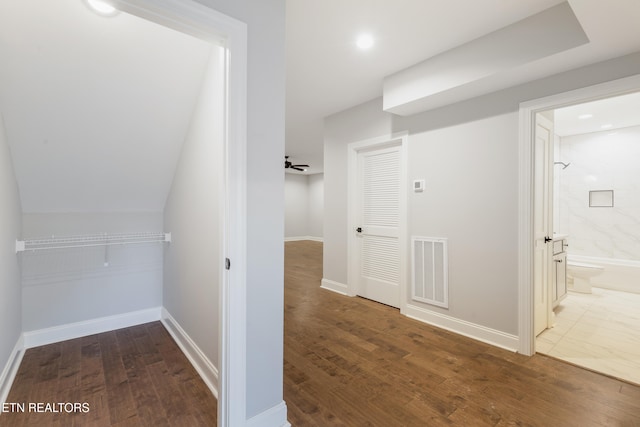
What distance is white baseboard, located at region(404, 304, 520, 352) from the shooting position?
250cm

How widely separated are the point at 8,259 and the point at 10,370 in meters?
0.78

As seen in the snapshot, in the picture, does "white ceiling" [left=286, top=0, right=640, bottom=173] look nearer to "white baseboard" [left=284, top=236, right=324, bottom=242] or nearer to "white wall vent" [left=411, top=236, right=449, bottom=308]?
"white wall vent" [left=411, top=236, right=449, bottom=308]

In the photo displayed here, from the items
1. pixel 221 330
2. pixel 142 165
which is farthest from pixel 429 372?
pixel 142 165

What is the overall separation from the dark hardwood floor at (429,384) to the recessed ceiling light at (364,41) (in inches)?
104

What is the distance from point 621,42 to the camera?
5.95ft

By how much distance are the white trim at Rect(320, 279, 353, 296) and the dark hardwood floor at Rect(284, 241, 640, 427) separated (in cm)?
112

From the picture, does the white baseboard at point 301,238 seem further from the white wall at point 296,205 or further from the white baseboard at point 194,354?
the white baseboard at point 194,354

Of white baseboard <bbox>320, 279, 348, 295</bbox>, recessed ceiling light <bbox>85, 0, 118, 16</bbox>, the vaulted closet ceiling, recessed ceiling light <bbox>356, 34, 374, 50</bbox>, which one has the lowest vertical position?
white baseboard <bbox>320, 279, 348, 295</bbox>

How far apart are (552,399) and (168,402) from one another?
2453mm

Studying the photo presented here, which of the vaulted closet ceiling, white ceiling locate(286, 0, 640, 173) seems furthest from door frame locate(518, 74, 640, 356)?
the vaulted closet ceiling

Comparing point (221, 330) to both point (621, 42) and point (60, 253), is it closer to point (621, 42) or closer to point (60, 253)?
point (60, 253)

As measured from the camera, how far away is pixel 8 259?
2021 mm

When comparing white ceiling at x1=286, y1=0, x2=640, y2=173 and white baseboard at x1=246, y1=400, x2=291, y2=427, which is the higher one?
white ceiling at x1=286, y1=0, x2=640, y2=173

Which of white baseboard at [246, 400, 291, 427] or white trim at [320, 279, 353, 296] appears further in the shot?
white trim at [320, 279, 353, 296]
